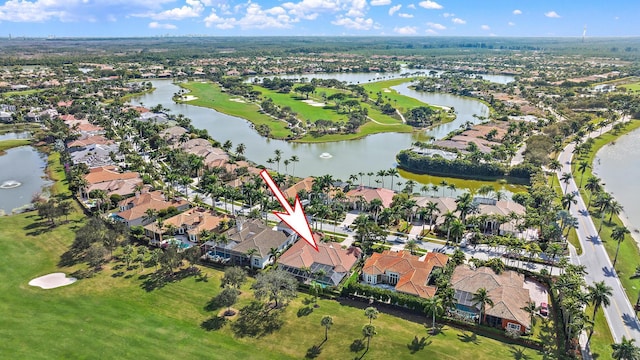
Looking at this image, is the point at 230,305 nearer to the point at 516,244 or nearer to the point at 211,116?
the point at 516,244

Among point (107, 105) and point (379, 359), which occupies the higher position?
point (107, 105)

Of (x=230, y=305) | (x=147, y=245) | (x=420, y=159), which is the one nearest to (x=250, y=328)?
(x=230, y=305)

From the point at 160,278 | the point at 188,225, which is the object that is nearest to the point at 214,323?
the point at 160,278

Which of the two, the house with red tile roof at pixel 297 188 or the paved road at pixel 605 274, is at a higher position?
the house with red tile roof at pixel 297 188

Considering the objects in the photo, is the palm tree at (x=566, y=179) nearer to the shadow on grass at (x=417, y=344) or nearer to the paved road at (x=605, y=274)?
the paved road at (x=605, y=274)

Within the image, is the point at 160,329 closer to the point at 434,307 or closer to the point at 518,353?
the point at 434,307

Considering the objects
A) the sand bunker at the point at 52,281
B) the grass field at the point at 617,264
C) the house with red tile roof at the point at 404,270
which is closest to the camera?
the grass field at the point at 617,264

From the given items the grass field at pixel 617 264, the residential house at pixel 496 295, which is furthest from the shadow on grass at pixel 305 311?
the grass field at pixel 617 264
